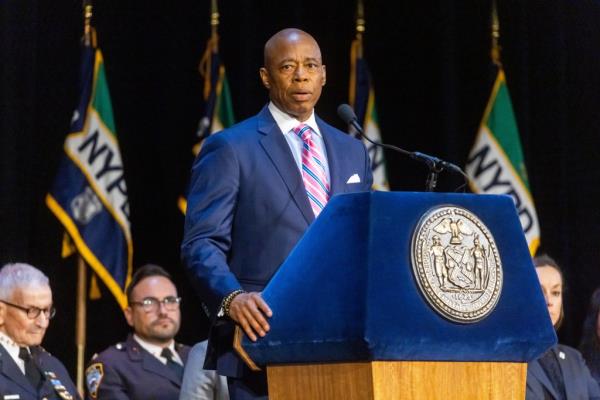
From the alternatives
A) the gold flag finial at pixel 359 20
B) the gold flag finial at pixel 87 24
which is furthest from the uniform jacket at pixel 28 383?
the gold flag finial at pixel 359 20

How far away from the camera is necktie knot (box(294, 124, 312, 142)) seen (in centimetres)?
248

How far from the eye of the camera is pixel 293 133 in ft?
8.15

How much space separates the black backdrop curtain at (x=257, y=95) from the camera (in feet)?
20.0

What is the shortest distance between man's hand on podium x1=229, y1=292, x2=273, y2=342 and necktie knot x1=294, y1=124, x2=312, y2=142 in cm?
48

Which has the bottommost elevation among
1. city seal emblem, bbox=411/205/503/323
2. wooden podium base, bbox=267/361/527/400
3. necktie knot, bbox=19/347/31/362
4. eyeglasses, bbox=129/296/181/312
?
necktie knot, bbox=19/347/31/362

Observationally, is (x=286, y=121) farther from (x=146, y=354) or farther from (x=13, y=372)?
(x=146, y=354)

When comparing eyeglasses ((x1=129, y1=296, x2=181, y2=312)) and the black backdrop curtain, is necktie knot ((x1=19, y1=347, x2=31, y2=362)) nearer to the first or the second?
eyeglasses ((x1=129, y1=296, x2=181, y2=312))

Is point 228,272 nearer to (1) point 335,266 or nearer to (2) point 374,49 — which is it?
(1) point 335,266

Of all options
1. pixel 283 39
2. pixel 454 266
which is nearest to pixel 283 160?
pixel 283 39

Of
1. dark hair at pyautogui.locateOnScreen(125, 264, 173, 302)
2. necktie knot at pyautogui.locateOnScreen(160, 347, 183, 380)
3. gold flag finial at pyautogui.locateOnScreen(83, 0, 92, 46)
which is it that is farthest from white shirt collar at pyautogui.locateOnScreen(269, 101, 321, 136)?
gold flag finial at pyautogui.locateOnScreen(83, 0, 92, 46)

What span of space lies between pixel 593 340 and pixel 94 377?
248 cm

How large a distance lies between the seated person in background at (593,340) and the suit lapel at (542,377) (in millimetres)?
874

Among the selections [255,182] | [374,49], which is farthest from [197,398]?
[374,49]

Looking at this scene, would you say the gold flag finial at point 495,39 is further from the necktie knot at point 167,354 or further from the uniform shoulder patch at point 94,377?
the uniform shoulder patch at point 94,377
